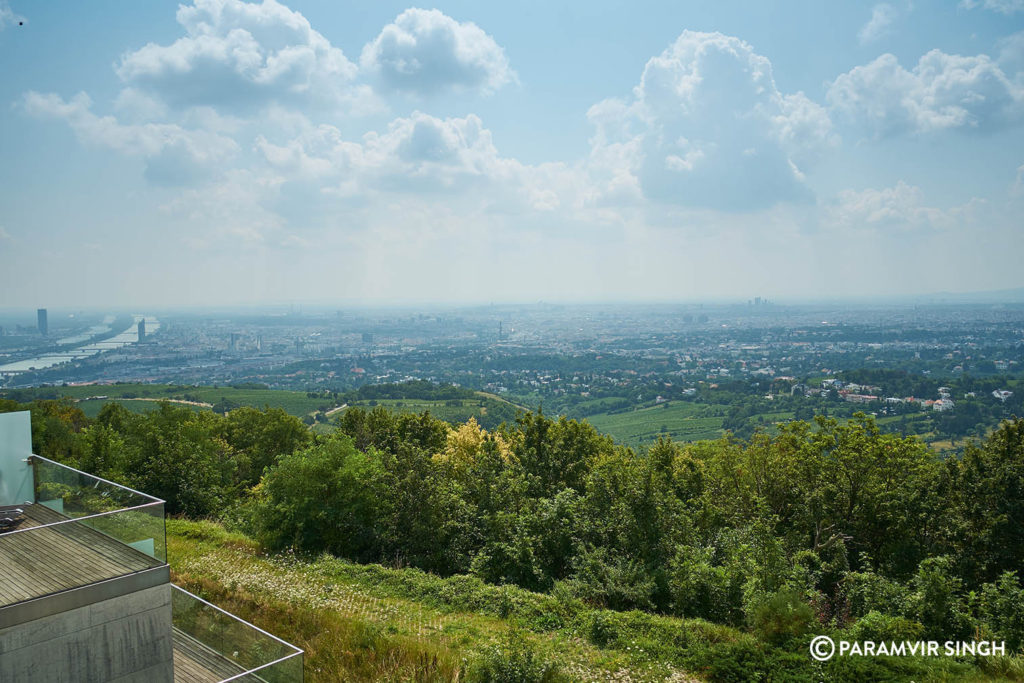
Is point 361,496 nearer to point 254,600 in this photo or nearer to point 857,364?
point 254,600

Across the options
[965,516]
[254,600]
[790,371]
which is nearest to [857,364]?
[790,371]

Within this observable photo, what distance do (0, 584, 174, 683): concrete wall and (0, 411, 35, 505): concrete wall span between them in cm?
452

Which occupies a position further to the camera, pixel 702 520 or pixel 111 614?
pixel 702 520

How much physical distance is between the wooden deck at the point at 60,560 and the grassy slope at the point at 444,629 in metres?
4.34

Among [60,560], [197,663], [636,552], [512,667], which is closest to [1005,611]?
[636,552]

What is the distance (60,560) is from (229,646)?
2.47 metres

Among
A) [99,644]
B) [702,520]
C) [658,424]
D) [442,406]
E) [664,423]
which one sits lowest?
[658,424]

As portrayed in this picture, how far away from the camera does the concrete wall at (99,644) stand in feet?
22.2

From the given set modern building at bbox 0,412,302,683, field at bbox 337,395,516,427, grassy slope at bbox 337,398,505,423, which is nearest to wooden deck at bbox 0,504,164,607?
modern building at bbox 0,412,302,683

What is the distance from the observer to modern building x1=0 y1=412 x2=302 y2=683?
6930mm

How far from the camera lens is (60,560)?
24.6 feet

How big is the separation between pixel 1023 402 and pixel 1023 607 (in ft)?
324

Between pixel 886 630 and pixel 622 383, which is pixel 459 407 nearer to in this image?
pixel 622 383

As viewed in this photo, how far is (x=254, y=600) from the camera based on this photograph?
1325 centimetres
